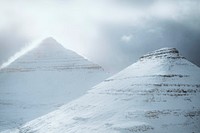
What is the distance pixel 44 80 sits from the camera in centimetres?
5481

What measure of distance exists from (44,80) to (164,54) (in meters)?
28.2

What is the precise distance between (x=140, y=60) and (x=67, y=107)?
29.4ft

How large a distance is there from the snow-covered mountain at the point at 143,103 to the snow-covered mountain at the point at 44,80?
16.5 m

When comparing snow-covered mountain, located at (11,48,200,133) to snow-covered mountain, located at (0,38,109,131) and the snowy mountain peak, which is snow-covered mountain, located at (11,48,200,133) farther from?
snow-covered mountain, located at (0,38,109,131)

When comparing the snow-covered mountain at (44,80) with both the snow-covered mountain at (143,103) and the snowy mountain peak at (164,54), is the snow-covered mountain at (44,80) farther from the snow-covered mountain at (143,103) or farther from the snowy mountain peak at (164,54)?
the snowy mountain peak at (164,54)

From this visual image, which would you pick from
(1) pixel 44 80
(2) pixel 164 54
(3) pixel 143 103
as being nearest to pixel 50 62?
(1) pixel 44 80

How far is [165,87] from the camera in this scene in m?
27.0

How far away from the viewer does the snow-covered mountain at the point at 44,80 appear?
162 feet

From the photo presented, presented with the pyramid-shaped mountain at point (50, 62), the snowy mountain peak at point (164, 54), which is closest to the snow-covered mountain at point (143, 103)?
the snowy mountain peak at point (164, 54)

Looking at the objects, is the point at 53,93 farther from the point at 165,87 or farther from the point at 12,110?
the point at 165,87

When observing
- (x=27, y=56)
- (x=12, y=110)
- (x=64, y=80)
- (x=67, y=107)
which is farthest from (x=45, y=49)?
(x=67, y=107)

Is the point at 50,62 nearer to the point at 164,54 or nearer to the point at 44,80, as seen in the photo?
the point at 44,80

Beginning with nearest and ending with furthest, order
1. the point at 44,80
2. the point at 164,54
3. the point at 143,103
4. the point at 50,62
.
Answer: the point at 143,103 < the point at 164,54 < the point at 44,80 < the point at 50,62

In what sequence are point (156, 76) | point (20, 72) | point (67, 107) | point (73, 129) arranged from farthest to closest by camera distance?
1. point (20, 72)
2. point (67, 107)
3. point (156, 76)
4. point (73, 129)
